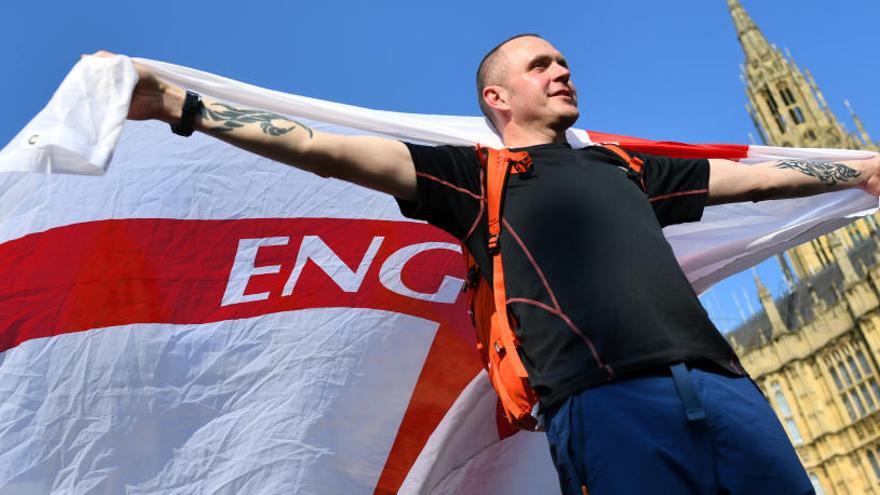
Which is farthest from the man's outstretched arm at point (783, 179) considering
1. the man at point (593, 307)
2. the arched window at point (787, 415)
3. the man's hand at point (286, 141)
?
the arched window at point (787, 415)

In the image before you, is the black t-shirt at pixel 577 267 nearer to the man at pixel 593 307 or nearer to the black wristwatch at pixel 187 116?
the man at pixel 593 307

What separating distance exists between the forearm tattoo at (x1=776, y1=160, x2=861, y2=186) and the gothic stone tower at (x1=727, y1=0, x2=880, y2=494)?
3725cm

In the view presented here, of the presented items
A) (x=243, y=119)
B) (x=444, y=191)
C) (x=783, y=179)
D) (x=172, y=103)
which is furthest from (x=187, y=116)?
(x=783, y=179)

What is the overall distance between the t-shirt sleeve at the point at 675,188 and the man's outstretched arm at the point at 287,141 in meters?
0.94

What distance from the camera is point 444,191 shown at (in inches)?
104

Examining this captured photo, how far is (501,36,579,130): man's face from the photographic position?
9.77 feet

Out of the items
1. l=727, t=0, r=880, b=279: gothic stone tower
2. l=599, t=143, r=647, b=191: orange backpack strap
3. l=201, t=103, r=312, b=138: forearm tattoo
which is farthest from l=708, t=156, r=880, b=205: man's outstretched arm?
l=727, t=0, r=880, b=279: gothic stone tower

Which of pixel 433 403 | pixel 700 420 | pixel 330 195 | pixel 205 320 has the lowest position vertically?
pixel 700 420

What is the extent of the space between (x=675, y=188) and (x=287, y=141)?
1.44 m

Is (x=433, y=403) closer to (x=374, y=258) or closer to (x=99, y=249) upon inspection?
(x=374, y=258)

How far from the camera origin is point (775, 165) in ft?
11.0

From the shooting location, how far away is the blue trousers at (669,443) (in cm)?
210

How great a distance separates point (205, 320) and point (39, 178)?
38.0 inches

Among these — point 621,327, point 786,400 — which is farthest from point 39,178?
point 786,400
